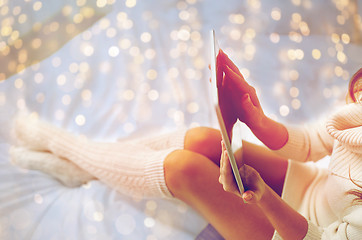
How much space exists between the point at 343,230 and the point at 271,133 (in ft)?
0.80

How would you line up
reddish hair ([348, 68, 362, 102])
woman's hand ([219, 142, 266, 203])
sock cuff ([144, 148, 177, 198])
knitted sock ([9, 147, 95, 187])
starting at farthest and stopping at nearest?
knitted sock ([9, 147, 95, 187]) < sock cuff ([144, 148, 177, 198]) < reddish hair ([348, 68, 362, 102]) < woman's hand ([219, 142, 266, 203])

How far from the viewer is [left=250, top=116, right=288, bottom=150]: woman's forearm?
0.75 metres

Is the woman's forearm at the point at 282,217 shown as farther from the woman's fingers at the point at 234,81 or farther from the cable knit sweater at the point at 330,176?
the woman's fingers at the point at 234,81

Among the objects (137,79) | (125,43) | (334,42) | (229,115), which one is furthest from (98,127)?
(334,42)

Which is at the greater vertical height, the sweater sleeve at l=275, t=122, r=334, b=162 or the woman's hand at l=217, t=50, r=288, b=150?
the woman's hand at l=217, t=50, r=288, b=150

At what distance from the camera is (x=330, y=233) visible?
2.10ft

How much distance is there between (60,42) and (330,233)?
3.49 ft

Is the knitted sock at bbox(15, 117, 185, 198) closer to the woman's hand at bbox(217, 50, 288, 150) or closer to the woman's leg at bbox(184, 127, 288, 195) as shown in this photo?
the woman's leg at bbox(184, 127, 288, 195)

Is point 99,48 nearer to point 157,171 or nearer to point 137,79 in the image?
point 137,79

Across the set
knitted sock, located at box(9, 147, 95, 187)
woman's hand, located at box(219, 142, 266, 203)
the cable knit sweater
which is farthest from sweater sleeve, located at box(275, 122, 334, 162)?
knitted sock, located at box(9, 147, 95, 187)

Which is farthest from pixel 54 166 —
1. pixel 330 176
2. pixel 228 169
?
pixel 330 176

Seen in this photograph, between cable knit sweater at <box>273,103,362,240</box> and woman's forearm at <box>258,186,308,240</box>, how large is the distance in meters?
0.02

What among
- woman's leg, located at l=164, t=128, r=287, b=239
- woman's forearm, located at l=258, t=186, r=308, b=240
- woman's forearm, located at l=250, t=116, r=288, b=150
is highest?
woman's forearm, located at l=250, t=116, r=288, b=150

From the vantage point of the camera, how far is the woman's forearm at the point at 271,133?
749 millimetres
